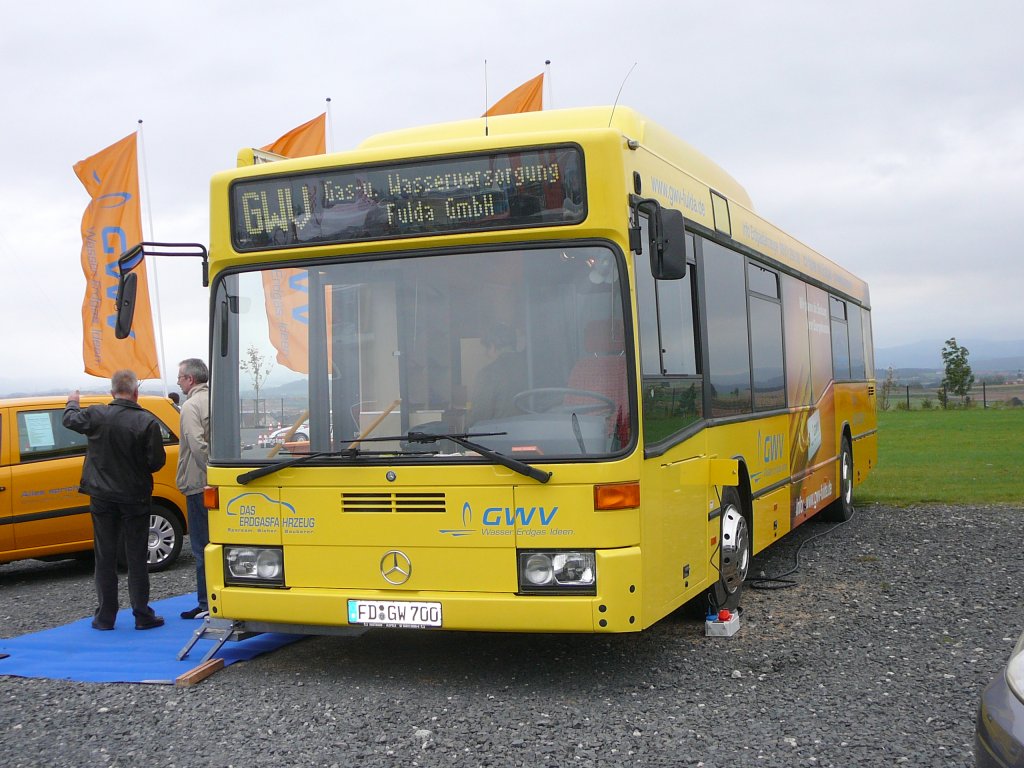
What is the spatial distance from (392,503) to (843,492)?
8734 millimetres

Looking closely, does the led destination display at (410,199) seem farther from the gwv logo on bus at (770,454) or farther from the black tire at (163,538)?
the black tire at (163,538)

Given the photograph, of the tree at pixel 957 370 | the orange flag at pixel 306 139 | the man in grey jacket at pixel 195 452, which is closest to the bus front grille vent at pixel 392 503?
the man in grey jacket at pixel 195 452

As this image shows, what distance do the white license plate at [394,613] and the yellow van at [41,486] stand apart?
5699 mm

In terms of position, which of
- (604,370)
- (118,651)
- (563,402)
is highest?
(604,370)

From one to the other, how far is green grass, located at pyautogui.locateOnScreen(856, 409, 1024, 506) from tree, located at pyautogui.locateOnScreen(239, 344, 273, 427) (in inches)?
446

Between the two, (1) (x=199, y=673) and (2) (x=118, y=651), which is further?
(2) (x=118, y=651)

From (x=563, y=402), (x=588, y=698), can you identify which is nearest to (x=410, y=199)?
(x=563, y=402)

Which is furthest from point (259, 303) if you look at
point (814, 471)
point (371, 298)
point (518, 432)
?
point (814, 471)

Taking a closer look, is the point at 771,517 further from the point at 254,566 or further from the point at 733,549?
the point at 254,566

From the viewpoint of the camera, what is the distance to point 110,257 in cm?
1680

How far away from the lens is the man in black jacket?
812cm

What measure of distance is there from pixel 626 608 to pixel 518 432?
3.51 feet

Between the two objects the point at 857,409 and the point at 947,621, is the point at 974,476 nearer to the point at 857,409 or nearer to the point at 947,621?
the point at 857,409

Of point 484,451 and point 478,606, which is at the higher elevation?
point 484,451
